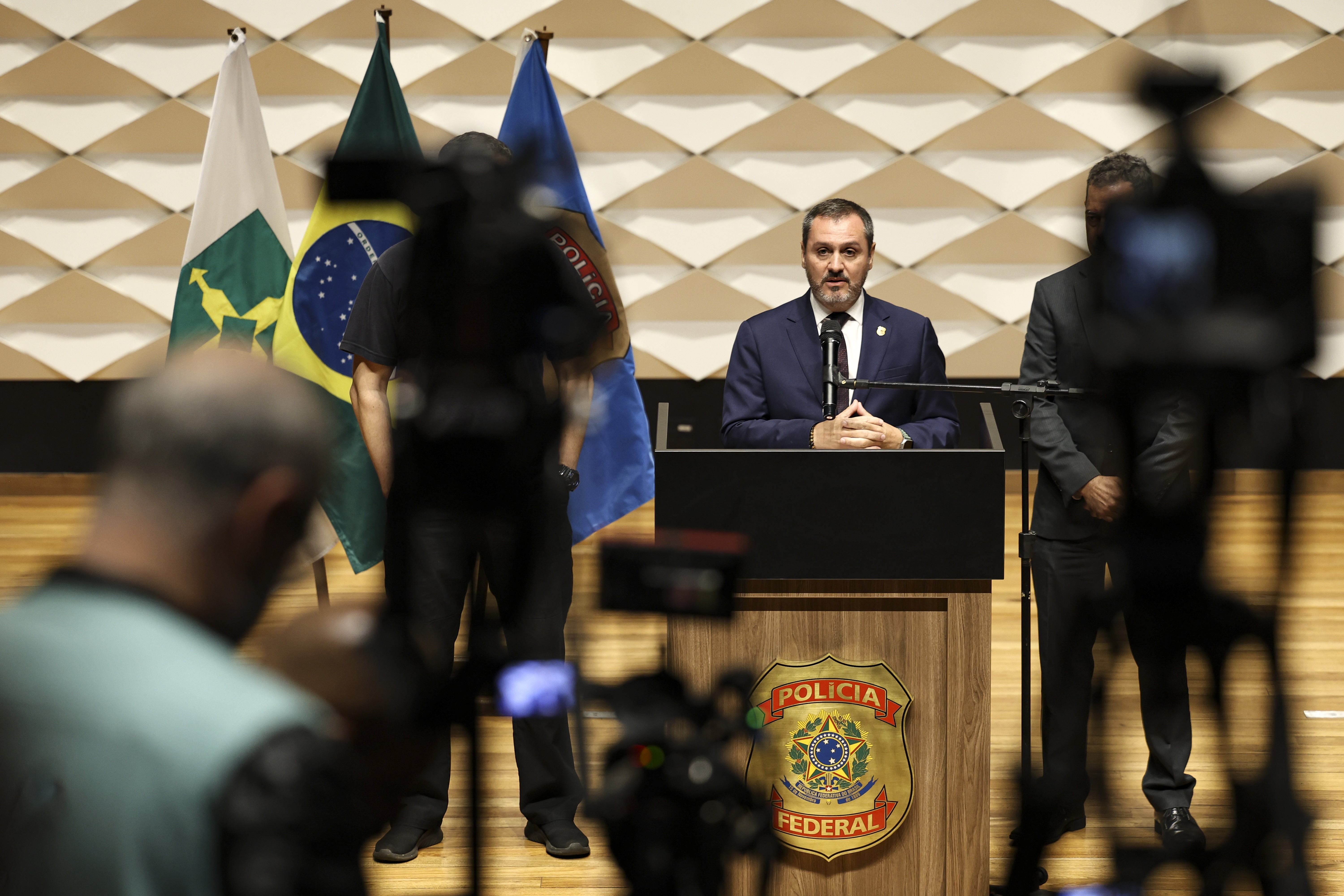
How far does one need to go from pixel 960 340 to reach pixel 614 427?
276 centimetres

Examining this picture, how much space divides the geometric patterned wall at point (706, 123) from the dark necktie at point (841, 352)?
2.87m

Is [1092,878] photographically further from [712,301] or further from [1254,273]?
[712,301]

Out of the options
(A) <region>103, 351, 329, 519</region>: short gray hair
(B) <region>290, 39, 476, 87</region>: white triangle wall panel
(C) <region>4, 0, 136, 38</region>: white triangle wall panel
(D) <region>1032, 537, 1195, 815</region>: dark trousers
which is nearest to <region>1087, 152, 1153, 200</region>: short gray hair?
(D) <region>1032, 537, 1195, 815</region>: dark trousers

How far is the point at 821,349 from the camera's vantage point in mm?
2305

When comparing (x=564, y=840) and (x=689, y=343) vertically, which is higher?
(x=689, y=343)

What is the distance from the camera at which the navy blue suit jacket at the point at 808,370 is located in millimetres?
2289

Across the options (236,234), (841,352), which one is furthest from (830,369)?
(236,234)

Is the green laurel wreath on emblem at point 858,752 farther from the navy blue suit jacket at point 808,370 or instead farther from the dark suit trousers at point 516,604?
the navy blue suit jacket at point 808,370

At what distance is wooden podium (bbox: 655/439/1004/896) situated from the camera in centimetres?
190

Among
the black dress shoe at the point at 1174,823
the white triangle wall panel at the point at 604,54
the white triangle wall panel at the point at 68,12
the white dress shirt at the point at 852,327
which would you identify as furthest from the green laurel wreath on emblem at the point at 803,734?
the white triangle wall panel at the point at 68,12

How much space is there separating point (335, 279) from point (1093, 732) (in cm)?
219

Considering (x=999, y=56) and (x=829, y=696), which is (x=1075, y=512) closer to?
(x=829, y=696)

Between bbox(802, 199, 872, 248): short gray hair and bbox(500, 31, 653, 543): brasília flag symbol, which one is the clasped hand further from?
bbox(500, 31, 653, 543): brasília flag symbol

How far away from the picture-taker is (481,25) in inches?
203
